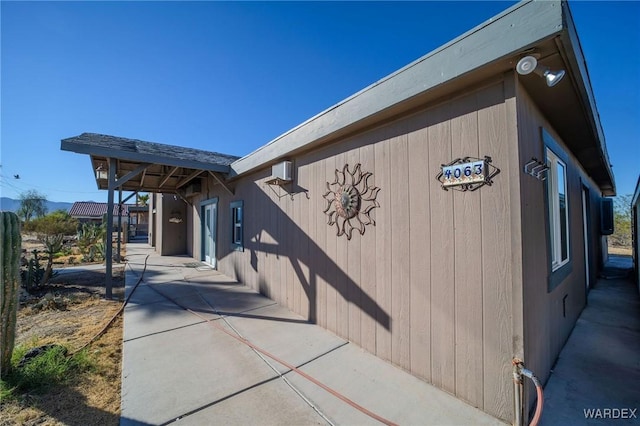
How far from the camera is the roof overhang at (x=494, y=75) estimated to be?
1.60 meters

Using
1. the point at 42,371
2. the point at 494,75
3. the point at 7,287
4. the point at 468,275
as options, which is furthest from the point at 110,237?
the point at 494,75

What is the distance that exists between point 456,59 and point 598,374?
11.0ft

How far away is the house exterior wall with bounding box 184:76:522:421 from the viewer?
1.89 metres


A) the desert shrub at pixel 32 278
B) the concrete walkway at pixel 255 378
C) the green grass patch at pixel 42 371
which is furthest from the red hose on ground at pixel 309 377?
the desert shrub at pixel 32 278

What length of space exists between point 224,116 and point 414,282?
770 centimetres

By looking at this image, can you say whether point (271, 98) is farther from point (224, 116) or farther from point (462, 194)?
point (462, 194)

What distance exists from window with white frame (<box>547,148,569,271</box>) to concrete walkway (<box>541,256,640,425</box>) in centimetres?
104

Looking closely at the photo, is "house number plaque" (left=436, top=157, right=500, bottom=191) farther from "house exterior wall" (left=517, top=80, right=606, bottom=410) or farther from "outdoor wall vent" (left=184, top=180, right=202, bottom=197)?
"outdoor wall vent" (left=184, top=180, right=202, bottom=197)

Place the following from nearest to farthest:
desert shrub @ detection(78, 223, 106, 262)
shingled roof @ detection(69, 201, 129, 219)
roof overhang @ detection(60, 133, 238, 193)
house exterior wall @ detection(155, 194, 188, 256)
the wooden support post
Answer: roof overhang @ detection(60, 133, 238, 193) → the wooden support post → desert shrub @ detection(78, 223, 106, 262) → house exterior wall @ detection(155, 194, 188, 256) → shingled roof @ detection(69, 201, 129, 219)

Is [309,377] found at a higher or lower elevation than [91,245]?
lower

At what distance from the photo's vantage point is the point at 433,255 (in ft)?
7.55

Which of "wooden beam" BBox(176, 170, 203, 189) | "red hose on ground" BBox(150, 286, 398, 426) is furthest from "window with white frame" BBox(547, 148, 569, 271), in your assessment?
"wooden beam" BBox(176, 170, 203, 189)

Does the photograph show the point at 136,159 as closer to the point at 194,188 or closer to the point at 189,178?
the point at 189,178

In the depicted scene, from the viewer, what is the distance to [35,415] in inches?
75.2
